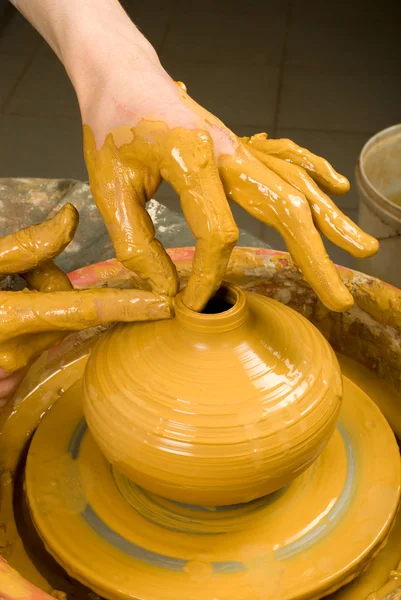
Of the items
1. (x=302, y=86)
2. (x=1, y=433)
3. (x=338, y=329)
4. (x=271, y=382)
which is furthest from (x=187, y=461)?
(x=302, y=86)

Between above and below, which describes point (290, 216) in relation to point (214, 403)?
above

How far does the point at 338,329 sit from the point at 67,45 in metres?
0.85

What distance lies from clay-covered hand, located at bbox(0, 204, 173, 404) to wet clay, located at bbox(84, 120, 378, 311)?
5 cm

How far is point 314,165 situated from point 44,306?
52 centimetres

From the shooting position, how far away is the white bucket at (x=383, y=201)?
190cm

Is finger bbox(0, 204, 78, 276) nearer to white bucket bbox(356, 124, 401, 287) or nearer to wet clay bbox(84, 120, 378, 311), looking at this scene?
wet clay bbox(84, 120, 378, 311)

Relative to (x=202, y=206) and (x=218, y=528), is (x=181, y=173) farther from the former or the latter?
(x=218, y=528)

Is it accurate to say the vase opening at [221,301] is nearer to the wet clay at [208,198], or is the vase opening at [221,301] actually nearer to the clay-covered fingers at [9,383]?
the wet clay at [208,198]

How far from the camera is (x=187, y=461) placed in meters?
0.94

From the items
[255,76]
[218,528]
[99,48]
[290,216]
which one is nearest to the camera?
[290,216]

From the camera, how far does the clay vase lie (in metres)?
0.95

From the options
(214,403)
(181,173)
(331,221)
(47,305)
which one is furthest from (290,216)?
(47,305)

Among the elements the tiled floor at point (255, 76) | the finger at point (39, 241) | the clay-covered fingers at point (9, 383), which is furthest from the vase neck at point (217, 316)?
the tiled floor at point (255, 76)

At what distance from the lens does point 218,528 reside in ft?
3.49
